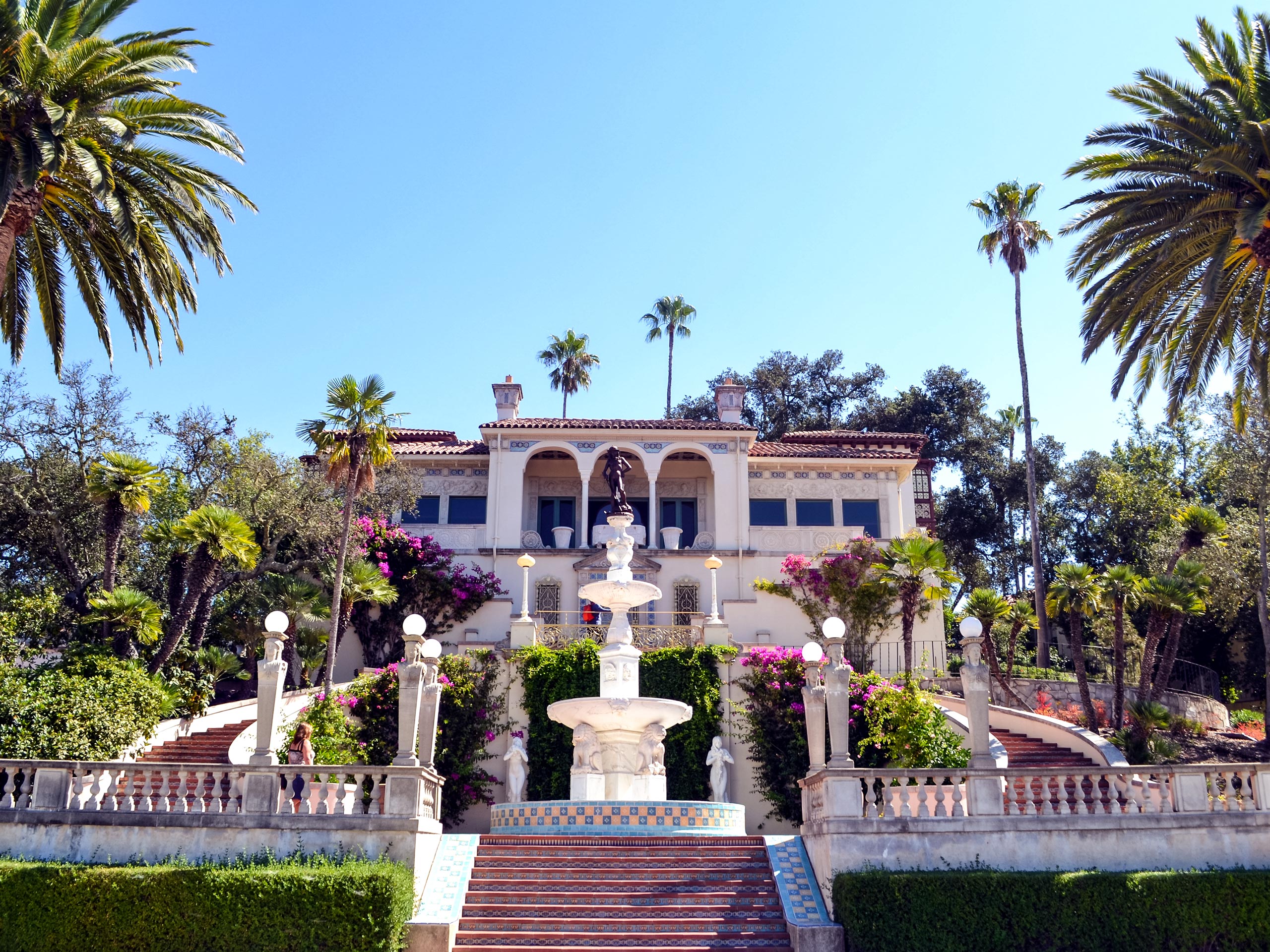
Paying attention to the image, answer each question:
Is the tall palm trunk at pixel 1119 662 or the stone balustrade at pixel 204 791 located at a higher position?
the tall palm trunk at pixel 1119 662

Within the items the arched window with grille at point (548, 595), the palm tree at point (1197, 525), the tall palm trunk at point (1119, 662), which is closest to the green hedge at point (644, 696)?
the arched window with grille at point (548, 595)

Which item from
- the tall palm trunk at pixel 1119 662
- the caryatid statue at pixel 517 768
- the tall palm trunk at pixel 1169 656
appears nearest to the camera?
the caryatid statue at pixel 517 768

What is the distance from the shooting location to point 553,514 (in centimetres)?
4041

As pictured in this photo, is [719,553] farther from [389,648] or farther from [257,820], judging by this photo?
[257,820]

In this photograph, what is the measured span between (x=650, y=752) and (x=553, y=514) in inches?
787

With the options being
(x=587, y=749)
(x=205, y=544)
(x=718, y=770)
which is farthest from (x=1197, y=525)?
(x=205, y=544)

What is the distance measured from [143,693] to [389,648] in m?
11.3

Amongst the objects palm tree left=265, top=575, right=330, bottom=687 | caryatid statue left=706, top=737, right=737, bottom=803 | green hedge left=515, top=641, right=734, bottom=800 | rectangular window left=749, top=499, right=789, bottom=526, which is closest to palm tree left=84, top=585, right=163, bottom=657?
palm tree left=265, top=575, right=330, bottom=687

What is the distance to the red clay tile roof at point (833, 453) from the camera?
39.0 meters

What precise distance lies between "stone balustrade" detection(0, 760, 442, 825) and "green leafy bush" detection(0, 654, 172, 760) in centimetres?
471

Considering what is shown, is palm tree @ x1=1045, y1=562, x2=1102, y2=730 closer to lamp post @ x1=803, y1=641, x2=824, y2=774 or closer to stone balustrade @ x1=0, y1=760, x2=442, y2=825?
lamp post @ x1=803, y1=641, x2=824, y2=774

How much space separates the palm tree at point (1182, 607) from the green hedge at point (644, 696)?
10.8 meters

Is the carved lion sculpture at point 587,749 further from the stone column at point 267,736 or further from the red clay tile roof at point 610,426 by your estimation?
the red clay tile roof at point 610,426

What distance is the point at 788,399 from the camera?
57.9m
